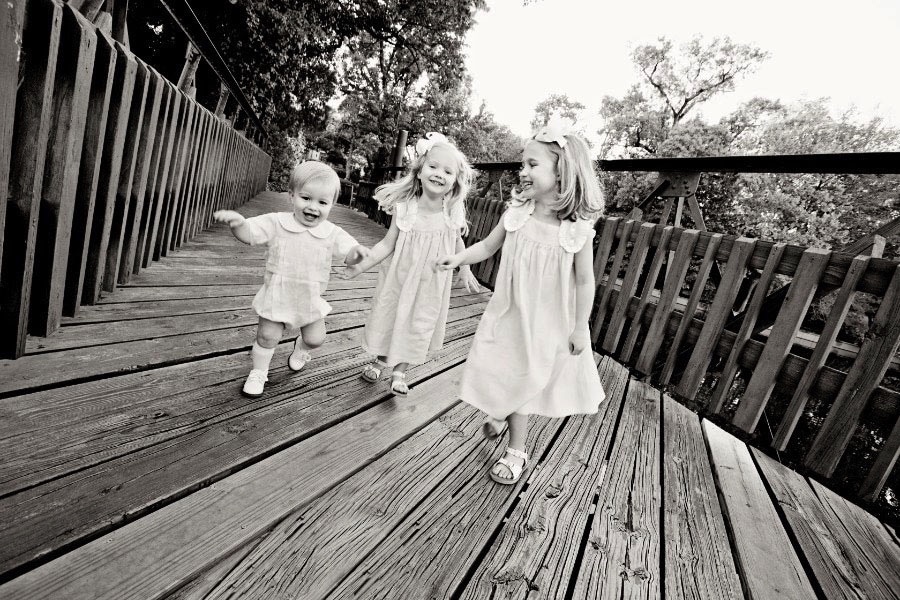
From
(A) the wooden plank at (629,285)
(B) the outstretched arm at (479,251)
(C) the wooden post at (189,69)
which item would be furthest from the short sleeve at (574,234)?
(C) the wooden post at (189,69)

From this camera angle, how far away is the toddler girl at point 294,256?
6.44 feet

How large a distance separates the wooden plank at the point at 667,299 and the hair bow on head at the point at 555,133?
1.49m

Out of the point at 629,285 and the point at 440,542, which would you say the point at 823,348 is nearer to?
the point at 629,285

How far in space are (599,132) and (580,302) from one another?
1131 inches

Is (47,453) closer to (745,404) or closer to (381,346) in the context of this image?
(381,346)

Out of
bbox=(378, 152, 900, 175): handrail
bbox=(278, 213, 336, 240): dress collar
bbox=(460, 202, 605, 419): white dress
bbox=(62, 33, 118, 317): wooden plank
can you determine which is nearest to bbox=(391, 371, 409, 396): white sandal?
bbox=(460, 202, 605, 419): white dress

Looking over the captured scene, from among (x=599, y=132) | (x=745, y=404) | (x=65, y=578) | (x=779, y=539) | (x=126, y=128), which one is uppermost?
(x=599, y=132)

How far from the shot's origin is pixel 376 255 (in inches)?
88.7

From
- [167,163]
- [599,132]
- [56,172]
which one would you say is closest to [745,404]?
[56,172]

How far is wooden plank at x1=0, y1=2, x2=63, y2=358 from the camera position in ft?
5.13

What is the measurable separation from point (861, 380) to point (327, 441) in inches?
92.7

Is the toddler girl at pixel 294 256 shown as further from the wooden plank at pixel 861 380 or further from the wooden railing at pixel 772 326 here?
the wooden plank at pixel 861 380

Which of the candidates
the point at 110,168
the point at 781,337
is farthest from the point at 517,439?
the point at 110,168

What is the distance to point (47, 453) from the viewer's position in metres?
1.35
